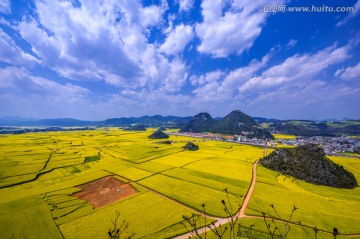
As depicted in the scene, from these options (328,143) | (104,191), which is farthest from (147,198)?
(328,143)

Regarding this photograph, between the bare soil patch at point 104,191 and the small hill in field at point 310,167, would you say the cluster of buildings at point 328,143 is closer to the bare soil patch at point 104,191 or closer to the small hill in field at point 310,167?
the small hill in field at point 310,167

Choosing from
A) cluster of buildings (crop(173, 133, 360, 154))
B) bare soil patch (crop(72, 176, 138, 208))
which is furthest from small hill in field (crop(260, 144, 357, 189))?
cluster of buildings (crop(173, 133, 360, 154))

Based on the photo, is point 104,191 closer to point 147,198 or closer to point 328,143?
point 147,198

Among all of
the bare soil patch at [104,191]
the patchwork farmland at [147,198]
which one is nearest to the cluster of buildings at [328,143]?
the patchwork farmland at [147,198]

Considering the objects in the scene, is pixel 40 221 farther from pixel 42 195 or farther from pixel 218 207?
pixel 218 207

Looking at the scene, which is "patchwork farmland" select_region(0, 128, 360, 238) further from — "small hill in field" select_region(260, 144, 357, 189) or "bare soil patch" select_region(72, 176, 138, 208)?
"small hill in field" select_region(260, 144, 357, 189)

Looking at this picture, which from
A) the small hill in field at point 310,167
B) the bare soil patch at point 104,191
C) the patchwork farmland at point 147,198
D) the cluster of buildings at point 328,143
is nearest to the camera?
the patchwork farmland at point 147,198
